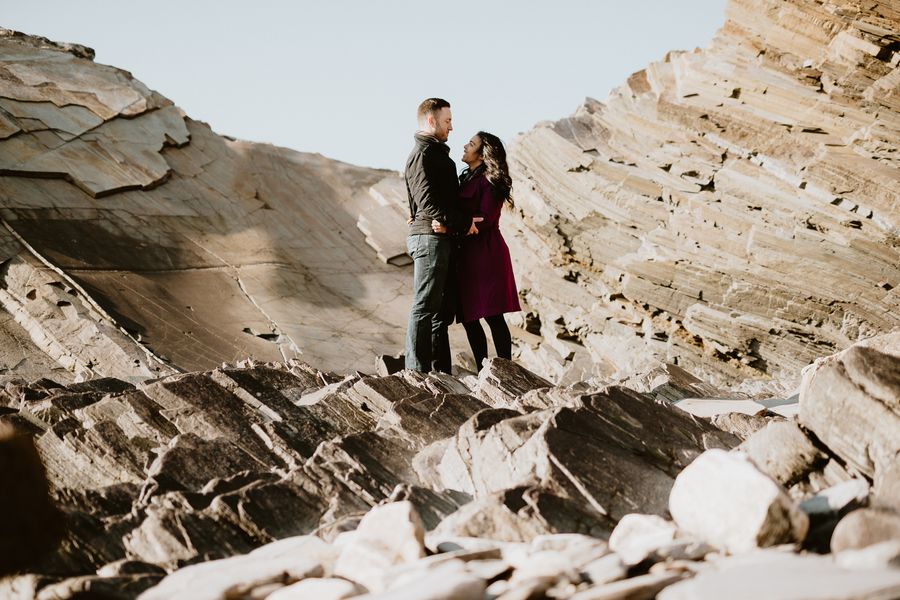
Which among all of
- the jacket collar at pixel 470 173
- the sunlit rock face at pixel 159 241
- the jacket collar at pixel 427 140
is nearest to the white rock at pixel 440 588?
the jacket collar at pixel 427 140

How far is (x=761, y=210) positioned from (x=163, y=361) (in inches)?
318

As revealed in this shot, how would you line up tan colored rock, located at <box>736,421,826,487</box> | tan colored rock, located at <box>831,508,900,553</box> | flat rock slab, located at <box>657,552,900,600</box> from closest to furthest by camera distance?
flat rock slab, located at <box>657,552,900,600</box>
tan colored rock, located at <box>831,508,900,553</box>
tan colored rock, located at <box>736,421,826,487</box>

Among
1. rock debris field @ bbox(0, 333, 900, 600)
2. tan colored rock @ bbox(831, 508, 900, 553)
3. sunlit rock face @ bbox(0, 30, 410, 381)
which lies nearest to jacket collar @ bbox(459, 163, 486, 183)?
rock debris field @ bbox(0, 333, 900, 600)

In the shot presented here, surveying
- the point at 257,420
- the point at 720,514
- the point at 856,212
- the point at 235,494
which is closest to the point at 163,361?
the point at 257,420

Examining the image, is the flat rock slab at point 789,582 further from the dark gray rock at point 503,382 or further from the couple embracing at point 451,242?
the couple embracing at point 451,242

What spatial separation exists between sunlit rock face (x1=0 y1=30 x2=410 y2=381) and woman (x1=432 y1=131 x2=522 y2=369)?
12.3ft

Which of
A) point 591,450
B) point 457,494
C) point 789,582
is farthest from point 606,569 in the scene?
point 457,494

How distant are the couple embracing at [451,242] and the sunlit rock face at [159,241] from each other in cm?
356

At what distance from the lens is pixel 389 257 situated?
15891 mm

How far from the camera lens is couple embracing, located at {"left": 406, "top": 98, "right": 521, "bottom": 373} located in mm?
7793

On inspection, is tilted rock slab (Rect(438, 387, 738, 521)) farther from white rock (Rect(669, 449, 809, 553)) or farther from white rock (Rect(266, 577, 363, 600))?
white rock (Rect(266, 577, 363, 600))

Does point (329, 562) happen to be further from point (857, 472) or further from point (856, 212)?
point (856, 212)

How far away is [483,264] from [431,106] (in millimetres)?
1541

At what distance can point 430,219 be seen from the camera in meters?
7.82
